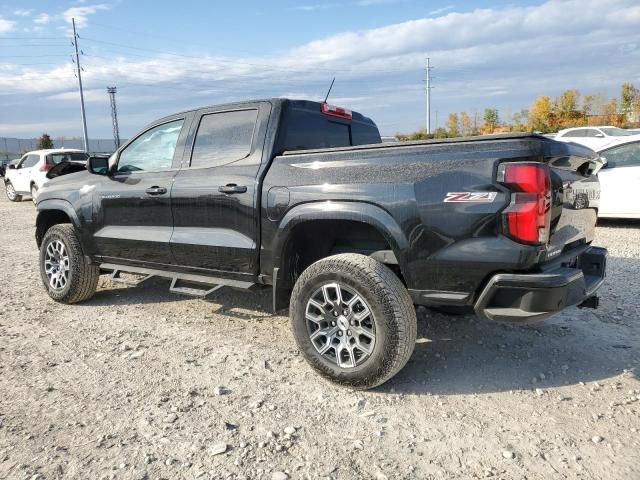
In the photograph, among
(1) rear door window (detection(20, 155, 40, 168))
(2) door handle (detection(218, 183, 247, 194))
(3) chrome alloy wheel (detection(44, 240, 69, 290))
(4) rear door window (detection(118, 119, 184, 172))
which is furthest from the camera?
(1) rear door window (detection(20, 155, 40, 168))

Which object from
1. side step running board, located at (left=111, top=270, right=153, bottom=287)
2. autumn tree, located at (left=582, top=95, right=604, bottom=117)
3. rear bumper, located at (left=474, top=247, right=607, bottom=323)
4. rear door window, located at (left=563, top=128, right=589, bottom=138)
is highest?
autumn tree, located at (left=582, top=95, right=604, bottom=117)

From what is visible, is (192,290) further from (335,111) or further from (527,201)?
(527,201)

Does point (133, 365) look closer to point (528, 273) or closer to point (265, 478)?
point (265, 478)

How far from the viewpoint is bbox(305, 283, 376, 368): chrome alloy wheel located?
3201 millimetres

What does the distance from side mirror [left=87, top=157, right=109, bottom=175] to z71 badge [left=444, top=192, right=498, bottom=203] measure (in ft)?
11.1

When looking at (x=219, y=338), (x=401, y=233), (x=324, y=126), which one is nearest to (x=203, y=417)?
(x=219, y=338)

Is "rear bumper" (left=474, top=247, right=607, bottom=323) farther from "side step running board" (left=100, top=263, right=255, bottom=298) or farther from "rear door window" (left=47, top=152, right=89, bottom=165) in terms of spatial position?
"rear door window" (left=47, top=152, right=89, bottom=165)

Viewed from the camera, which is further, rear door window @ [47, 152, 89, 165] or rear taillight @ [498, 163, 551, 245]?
rear door window @ [47, 152, 89, 165]

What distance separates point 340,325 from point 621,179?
6.66 meters

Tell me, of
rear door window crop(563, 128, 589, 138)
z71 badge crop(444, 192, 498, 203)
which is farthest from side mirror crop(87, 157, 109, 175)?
rear door window crop(563, 128, 589, 138)

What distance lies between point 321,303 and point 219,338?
1261mm

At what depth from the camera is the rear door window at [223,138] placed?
158 inches

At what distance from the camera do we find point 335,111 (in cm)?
452

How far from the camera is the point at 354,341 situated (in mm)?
3264
